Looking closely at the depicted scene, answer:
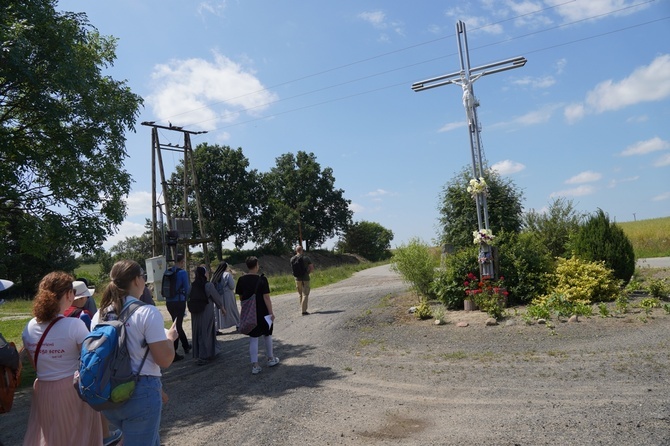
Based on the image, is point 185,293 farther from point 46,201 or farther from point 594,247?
point 594,247

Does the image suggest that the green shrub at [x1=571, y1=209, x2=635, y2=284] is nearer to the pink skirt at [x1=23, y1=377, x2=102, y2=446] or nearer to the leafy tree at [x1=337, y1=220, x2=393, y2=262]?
the pink skirt at [x1=23, y1=377, x2=102, y2=446]

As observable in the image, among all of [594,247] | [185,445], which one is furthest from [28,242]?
[594,247]

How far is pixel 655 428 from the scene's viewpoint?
432 cm

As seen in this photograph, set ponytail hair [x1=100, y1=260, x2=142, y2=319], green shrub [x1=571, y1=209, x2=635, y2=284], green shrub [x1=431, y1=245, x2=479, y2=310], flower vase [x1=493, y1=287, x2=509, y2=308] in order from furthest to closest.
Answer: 1. green shrub [x1=571, y1=209, x2=635, y2=284]
2. green shrub [x1=431, y1=245, x2=479, y2=310]
3. flower vase [x1=493, y1=287, x2=509, y2=308]
4. ponytail hair [x1=100, y1=260, x2=142, y2=319]

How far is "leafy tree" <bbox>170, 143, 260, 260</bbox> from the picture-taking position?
46.4m

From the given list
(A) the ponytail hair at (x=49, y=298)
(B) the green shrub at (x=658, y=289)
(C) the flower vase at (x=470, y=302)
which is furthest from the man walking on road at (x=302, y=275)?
(A) the ponytail hair at (x=49, y=298)

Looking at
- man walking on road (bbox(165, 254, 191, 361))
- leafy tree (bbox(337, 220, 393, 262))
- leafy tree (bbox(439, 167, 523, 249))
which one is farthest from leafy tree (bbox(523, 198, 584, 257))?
leafy tree (bbox(337, 220, 393, 262))

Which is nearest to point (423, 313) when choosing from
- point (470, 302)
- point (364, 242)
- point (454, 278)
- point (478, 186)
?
point (470, 302)

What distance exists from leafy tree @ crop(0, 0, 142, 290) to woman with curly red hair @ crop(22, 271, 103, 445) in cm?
539

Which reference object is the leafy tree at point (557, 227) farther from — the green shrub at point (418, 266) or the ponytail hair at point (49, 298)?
the ponytail hair at point (49, 298)

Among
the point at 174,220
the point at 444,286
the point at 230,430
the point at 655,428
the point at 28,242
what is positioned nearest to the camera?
the point at 655,428

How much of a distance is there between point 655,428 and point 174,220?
16365 millimetres

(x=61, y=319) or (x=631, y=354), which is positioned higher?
(x=61, y=319)

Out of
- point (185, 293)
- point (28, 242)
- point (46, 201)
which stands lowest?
point (185, 293)
